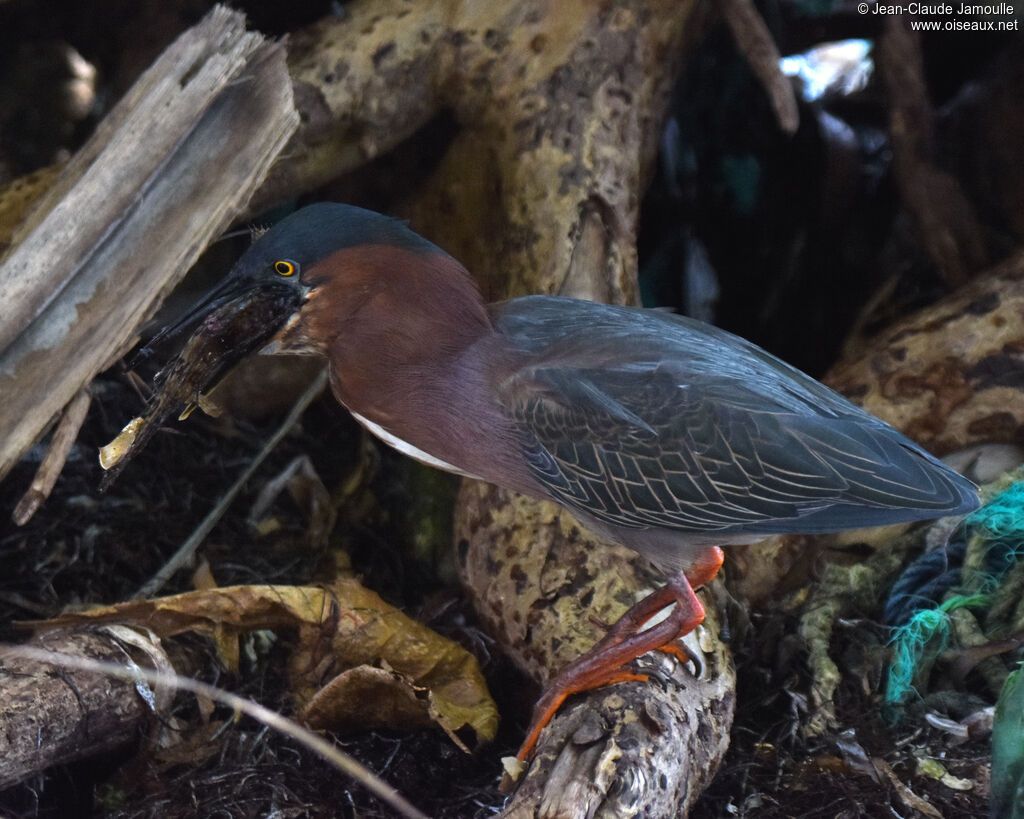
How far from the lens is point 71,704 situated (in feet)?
5.81

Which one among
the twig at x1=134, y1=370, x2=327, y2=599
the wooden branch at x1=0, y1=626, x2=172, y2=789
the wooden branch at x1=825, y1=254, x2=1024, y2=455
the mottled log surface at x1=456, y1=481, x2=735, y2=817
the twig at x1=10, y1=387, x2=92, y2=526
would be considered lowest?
the wooden branch at x1=825, y1=254, x2=1024, y2=455

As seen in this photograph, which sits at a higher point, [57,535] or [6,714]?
A: [6,714]

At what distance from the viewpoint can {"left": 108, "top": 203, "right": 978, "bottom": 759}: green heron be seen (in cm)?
179

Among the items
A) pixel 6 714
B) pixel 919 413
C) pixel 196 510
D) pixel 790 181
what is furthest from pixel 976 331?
pixel 6 714

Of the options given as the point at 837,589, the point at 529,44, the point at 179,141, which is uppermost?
the point at 179,141

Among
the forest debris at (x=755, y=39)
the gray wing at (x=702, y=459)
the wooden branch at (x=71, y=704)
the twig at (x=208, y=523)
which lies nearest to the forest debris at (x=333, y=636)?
the wooden branch at (x=71, y=704)

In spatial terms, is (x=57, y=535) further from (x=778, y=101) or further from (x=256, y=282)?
(x=778, y=101)

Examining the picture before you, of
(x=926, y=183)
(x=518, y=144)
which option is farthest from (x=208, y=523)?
(x=926, y=183)

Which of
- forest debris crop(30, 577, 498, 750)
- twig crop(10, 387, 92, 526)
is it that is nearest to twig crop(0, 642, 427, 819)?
forest debris crop(30, 577, 498, 750)

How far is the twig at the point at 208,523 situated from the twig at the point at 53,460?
500mm

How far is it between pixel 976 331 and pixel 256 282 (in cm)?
184

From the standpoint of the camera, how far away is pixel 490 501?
2.37 m

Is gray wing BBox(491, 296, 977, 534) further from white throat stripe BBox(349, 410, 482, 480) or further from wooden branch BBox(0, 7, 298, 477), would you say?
wooden branch BBox(0, 7, 298, 477)

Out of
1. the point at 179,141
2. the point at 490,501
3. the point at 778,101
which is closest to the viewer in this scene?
the point at 179,141
